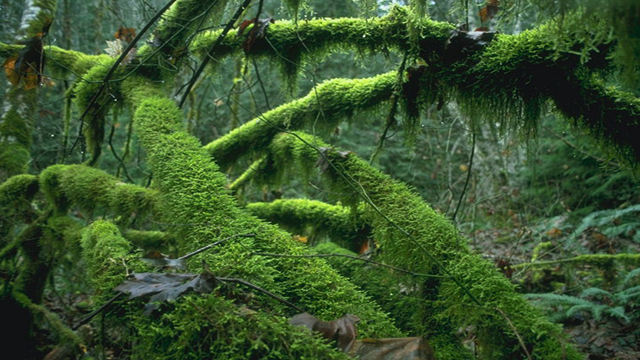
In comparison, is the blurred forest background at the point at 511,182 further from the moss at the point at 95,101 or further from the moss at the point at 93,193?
the moss at the point at 93,193

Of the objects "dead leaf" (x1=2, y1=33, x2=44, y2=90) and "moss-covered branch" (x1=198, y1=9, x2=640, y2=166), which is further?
"dead leaf" (x1=2, y1=33, x2=44, y2=90)

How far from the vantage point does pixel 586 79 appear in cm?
268

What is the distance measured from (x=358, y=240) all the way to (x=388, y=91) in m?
1.69

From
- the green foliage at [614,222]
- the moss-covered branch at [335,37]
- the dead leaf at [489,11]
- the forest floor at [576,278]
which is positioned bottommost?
the forest floor at [576,278]

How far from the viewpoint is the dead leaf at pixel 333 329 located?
166cm

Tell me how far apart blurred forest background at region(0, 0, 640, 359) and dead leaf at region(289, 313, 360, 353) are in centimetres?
145

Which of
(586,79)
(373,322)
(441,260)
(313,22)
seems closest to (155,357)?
(373,322)

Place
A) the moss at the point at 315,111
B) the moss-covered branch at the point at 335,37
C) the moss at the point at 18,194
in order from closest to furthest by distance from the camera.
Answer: the moss-covered branch at the point at 335,37 → the moss at the point at 315,111 → the moss at the point at 18,194

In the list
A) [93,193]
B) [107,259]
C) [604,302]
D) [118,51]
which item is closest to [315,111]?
[118,51]

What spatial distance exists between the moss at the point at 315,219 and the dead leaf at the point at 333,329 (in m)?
2.78

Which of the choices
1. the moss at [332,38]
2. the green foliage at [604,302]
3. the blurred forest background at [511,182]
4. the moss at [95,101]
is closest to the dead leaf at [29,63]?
the blurred forest background at [511,182]

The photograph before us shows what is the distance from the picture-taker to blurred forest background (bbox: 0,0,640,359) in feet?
13.7

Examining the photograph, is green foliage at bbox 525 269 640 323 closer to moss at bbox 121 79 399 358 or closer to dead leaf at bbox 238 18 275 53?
moss at bbox 121 79 399 358

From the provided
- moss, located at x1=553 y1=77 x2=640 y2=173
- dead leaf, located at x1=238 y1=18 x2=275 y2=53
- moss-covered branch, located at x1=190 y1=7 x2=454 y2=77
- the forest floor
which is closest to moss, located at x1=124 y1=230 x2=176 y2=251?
moss-covered branch, located at x1=190 y1=7 x2=454 y2=77
